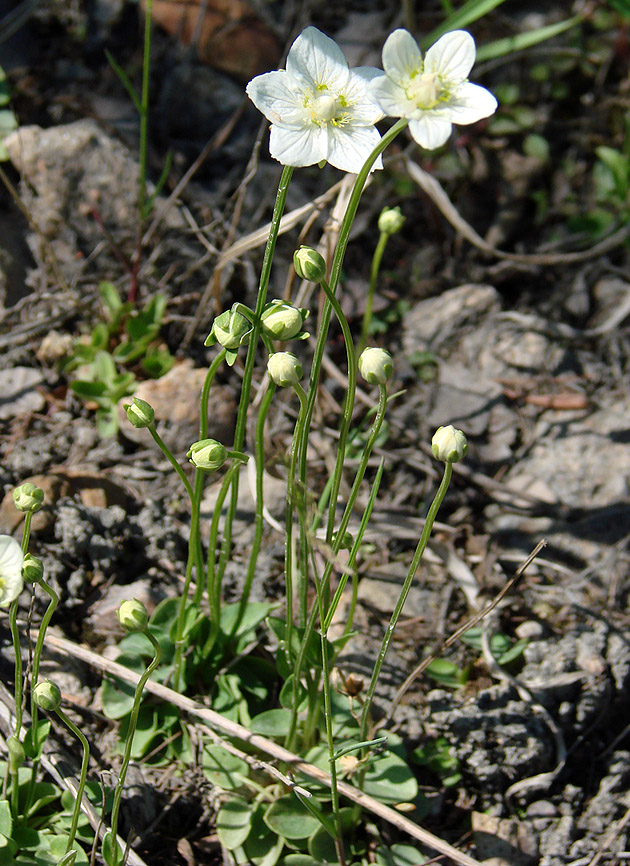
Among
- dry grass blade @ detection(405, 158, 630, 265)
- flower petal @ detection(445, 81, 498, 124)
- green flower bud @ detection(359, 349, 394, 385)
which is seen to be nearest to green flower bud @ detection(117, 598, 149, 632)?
green flower bud @ detection(359, 349, 394, 385)

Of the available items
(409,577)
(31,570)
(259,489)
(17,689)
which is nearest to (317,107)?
(259,489)

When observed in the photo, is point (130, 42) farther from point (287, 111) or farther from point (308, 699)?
point (308, 699)

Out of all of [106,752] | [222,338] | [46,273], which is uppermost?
[222,338]

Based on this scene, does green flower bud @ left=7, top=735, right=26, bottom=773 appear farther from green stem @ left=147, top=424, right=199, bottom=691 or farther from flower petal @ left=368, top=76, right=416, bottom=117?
flower petal @ left=368, top=76, right=416, bottom=117

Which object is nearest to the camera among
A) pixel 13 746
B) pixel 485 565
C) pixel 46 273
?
pixel 13 746

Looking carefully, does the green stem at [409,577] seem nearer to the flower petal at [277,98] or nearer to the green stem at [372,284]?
the flower petal at [277,98]

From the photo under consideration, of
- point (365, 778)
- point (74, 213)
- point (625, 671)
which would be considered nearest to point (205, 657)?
point (365, 778)

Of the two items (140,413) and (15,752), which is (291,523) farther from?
(15,752)
